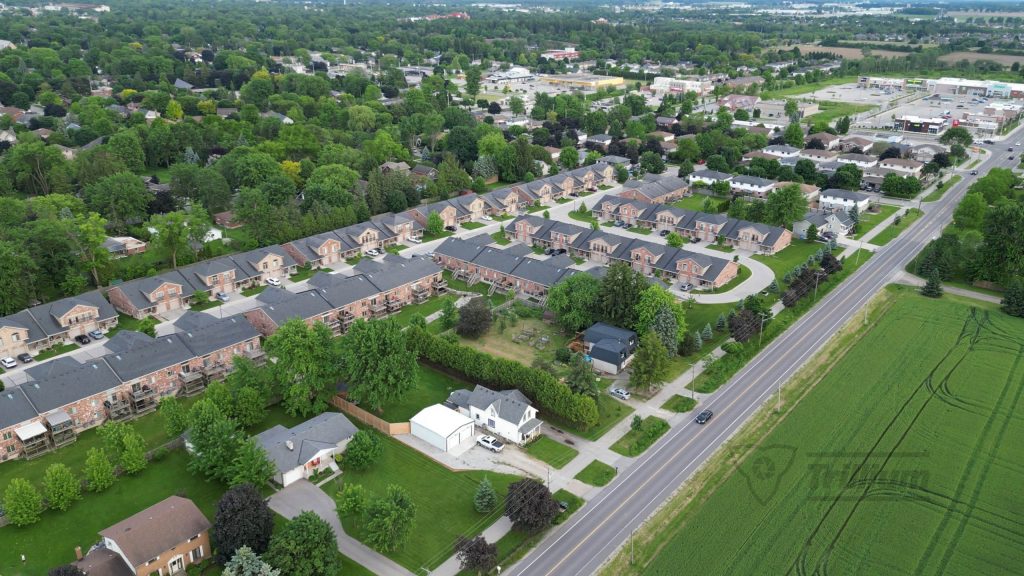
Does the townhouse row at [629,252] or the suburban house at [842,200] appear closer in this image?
the townhouse row at [629,252]

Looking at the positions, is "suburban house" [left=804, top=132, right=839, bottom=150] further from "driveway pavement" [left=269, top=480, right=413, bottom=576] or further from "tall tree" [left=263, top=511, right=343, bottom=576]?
"tall tree" [left=263, top=511, right=343, bottom=576]

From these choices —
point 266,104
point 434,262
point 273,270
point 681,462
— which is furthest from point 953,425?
point 266,104

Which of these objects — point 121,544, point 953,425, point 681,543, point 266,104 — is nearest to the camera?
point 121,544

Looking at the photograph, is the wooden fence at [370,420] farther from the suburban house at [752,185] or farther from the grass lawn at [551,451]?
the suburban house at [752,185]

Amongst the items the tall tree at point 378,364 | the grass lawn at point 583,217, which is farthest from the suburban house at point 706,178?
the tall tree at point 378,364

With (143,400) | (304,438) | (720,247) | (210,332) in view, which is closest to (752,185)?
(720,247)

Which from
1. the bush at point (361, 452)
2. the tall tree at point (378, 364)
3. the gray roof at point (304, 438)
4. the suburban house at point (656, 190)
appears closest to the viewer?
the gray roof at point (304, 438)

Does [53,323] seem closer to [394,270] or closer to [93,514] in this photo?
[93,514]

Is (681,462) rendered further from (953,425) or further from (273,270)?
(273,270)
